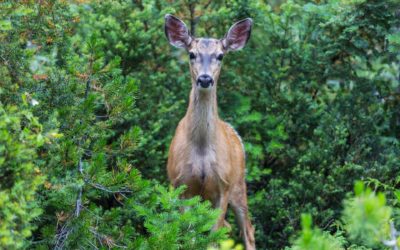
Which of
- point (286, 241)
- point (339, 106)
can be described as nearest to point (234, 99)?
point (339, 106)

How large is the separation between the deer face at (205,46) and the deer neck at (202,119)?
0.17 meters

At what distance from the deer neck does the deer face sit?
0.17 m

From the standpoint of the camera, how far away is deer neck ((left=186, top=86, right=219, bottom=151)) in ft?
29.3

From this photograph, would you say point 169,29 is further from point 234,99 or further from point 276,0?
point 276,0

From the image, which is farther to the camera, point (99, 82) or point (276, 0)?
point (276, 0)

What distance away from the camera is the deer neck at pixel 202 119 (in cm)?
895

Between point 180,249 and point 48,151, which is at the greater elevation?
point 48,151

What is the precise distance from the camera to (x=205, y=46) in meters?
9.17

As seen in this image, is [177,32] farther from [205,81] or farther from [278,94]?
[278,94]

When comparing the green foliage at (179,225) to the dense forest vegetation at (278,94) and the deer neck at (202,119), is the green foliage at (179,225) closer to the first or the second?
the dense forest vegetation at (278,94)

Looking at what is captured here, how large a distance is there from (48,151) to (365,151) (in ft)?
15.9

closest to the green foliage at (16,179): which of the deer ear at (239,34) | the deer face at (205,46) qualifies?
the deer face at (205,46)

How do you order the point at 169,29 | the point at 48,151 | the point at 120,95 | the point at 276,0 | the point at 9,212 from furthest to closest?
the point at 276,0
the point at 169,29
the point at 120,95
the point at 48,151
the point at 9,212

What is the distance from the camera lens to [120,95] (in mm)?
A: 7141
